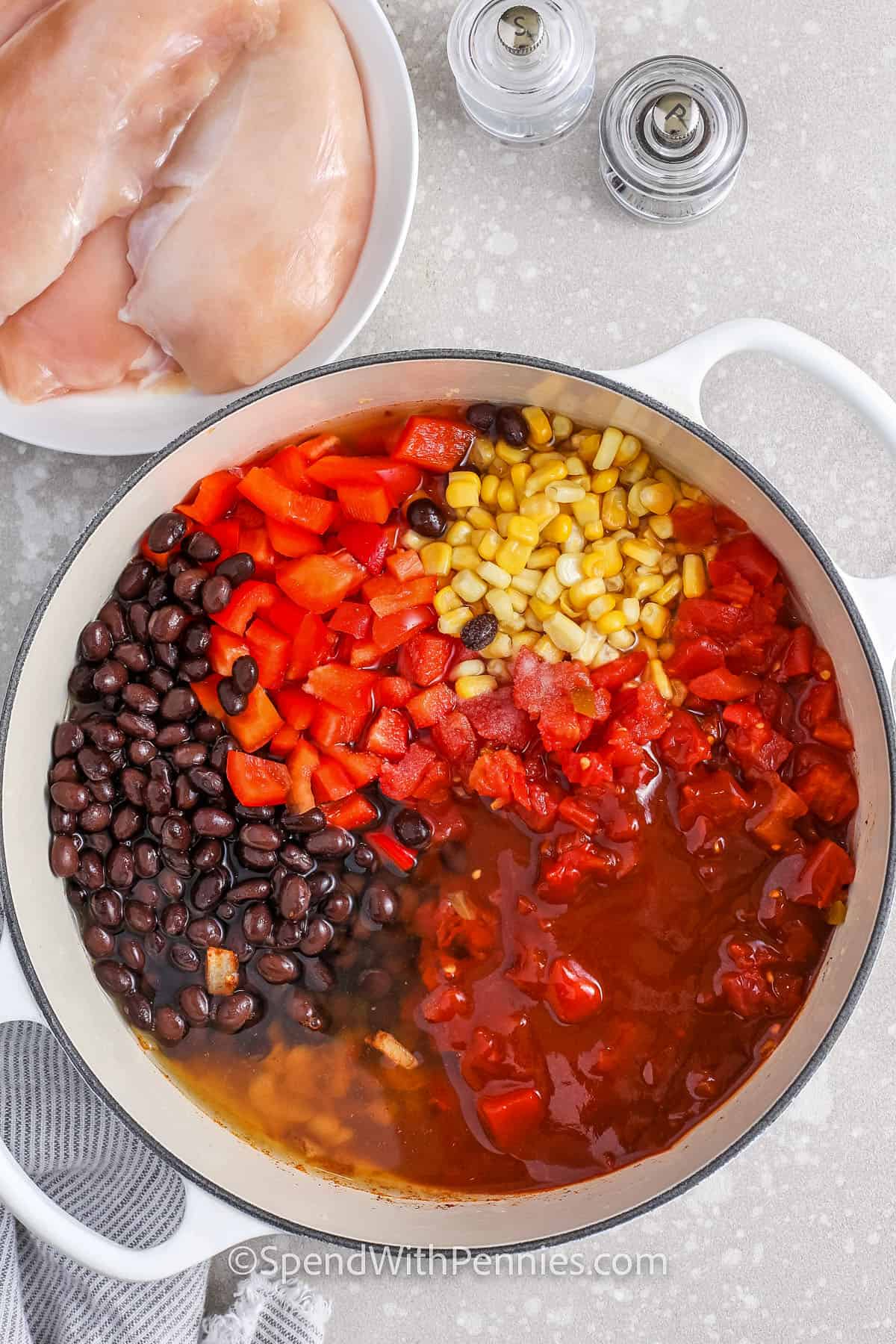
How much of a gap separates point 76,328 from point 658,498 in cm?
124

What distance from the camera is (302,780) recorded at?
7.27 ft

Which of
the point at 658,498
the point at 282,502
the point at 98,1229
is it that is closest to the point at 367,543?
the point at 282,502

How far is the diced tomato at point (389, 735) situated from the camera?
88.2 inches

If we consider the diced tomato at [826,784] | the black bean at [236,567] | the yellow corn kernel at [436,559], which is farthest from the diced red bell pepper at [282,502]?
the diced tomato at [826,784]

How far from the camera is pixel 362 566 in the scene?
2258 mm

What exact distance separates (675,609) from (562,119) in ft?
3.62

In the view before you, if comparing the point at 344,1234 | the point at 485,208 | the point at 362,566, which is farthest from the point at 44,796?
the point at 485,208

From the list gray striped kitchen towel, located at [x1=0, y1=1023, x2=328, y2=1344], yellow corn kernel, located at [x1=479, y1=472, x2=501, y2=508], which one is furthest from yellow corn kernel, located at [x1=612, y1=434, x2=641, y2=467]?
gray striped kitchen towel, located at [x1=0, y1=1023, x2=328, y2=1344]

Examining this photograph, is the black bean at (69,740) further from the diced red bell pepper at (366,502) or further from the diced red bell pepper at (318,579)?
the diced red bell pepper at (366,502)

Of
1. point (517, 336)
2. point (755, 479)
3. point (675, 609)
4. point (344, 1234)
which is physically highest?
point (755, 479)

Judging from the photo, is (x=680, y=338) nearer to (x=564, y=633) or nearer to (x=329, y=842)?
(x=564, y=633)

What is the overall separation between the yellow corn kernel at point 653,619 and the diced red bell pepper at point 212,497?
90 cm

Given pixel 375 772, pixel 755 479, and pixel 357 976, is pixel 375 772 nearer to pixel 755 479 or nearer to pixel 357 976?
pixel 357 976

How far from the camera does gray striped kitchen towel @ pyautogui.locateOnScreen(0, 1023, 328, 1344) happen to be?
2.28 metres
